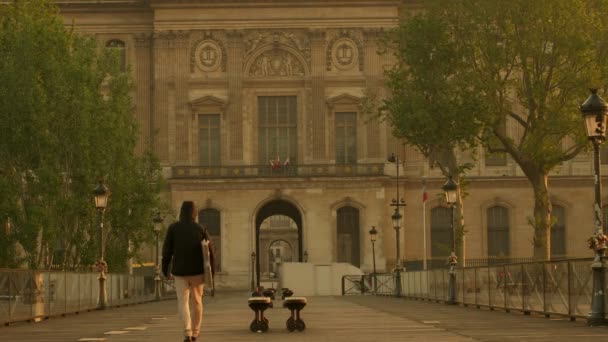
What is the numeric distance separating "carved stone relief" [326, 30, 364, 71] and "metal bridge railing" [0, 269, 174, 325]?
104ft

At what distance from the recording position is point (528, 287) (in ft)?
93.3

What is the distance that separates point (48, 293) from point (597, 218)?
45.5ft

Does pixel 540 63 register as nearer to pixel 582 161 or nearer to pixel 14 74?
pixel 14 74

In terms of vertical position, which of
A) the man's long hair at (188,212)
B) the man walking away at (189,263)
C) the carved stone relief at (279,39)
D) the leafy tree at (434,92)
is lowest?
the man walking away at (189,263)

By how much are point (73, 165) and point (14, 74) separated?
4763mm

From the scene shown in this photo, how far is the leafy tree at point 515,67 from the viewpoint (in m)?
47.1

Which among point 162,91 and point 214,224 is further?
point 162,91

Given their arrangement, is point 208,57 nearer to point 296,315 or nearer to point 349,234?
point 349,234

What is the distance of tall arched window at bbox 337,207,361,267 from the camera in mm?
73188

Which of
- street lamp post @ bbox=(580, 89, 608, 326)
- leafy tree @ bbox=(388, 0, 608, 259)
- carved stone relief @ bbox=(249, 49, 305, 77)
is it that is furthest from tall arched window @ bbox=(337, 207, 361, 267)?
street lamp post @ bbox=(580, 89, 608, 326)

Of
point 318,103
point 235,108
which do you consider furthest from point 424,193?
point 235,108

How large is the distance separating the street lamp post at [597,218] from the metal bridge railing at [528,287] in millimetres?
607

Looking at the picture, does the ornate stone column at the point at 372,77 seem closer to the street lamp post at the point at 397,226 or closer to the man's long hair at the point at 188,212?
the street lamp post at the point at 397,226

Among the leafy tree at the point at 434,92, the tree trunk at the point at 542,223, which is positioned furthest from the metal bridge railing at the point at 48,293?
the tree trunk at the point at 542,223
